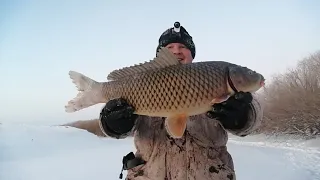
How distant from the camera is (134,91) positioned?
2094mm

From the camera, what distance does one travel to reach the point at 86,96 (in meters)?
2.30

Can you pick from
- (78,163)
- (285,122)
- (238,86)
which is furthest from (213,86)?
(285,122)

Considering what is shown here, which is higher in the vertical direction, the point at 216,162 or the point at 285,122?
the point at 216,162

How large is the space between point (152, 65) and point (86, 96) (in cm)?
56

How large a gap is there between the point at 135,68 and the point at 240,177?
540 cm

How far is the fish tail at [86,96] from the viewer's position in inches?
90.6

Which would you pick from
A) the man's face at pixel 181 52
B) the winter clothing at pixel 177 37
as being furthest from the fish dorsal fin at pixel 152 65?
the winter clothing at pixel 177 37

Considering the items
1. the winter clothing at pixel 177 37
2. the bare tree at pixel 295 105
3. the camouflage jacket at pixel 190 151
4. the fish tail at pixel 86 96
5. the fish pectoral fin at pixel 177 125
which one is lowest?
the bare tree at pixel 295 105

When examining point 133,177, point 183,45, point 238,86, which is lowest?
point 133,177

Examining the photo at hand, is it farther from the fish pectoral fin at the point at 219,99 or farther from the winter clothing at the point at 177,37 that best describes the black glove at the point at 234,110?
the winter clothing at the point at 177,37

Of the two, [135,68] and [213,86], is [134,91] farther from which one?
[213,86]

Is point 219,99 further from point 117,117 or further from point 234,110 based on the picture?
point 117,117

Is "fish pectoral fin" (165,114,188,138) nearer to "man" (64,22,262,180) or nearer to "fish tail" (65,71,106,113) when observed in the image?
"man" (64,22,262,180)

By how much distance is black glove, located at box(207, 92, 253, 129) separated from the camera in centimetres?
200
